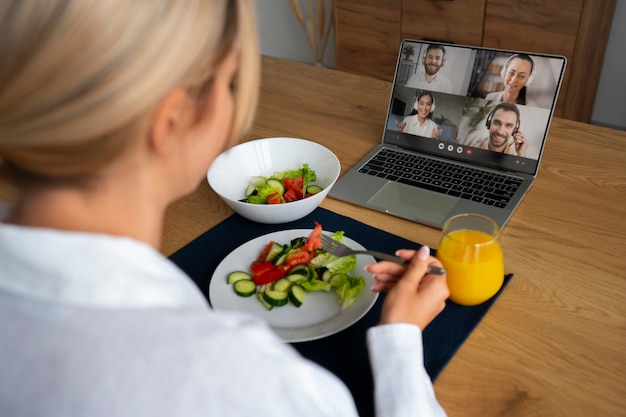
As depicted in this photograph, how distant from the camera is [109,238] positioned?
555mm

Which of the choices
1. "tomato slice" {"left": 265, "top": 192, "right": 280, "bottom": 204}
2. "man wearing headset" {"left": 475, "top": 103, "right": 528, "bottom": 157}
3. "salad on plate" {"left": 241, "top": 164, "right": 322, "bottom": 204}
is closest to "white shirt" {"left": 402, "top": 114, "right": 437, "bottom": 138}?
"man wearing headset" {"left": 475, "top": 103, "right": 528, "bottom": 157}

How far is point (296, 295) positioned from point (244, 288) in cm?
10

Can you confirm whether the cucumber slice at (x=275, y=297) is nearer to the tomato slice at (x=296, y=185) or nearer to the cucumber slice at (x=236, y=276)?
the cucumber slice at (x=236, y=276)

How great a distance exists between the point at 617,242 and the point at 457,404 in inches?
18.5

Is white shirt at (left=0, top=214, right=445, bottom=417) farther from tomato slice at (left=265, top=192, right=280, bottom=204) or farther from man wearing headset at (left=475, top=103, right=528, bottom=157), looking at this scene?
man wearing headset at (left=475, top=103, right=528, bottom=157)

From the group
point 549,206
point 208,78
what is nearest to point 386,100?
point 549,206

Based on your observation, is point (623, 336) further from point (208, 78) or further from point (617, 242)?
point (208, 78)

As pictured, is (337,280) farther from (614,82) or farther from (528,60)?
(614,82)

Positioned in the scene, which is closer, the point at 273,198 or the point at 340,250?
the point at 340,250

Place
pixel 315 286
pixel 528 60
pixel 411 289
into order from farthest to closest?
1. pixel 528 60
2. pixel 315 286
3. pixel 411 289

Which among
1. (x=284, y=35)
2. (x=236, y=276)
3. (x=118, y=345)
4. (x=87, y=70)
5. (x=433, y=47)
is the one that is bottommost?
(x=284, y=35)

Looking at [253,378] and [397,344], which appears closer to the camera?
[253,378]

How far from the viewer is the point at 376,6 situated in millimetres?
→ 3156

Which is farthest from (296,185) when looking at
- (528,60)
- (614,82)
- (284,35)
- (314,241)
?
(284,35)
